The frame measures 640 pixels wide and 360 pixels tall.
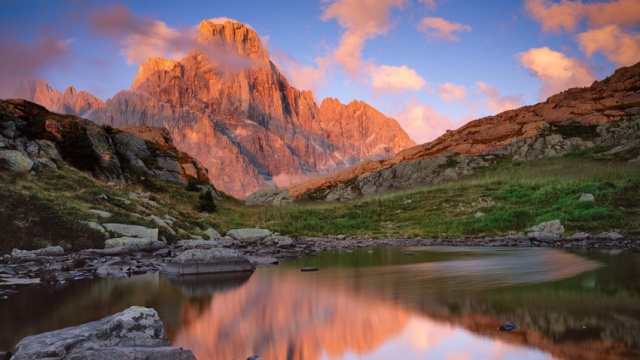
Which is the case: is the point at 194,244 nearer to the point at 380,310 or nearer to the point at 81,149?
the point at 380,310

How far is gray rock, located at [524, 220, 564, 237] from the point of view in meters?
32.3

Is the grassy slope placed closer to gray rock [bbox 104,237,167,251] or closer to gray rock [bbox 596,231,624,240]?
gray rock [bbox 104,237,167,251]

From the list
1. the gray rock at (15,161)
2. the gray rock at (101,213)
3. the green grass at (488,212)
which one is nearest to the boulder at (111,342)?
the gray rock at (101,213)

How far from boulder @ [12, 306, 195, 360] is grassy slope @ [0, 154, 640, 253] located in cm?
1466

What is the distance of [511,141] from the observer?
11488cm

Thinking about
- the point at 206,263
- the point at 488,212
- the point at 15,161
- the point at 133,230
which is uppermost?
the point at 15,161

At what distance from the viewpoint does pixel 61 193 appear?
1000 inches

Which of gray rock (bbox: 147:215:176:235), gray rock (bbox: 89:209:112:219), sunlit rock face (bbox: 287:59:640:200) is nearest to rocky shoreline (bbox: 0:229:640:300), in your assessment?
gray rock (bbox: 147:215:176:235)

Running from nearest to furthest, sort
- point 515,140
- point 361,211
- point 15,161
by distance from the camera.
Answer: point 15,161, point 361,211, point 515,140

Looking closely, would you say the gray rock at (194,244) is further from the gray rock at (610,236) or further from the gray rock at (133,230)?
the gray rock at (610,236)

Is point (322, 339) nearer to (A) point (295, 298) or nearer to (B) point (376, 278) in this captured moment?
(A) point (295, 298)

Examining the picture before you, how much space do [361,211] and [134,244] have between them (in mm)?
35040

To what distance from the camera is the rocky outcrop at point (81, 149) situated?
30.4 metres

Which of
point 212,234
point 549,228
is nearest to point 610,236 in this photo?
point 549,228
